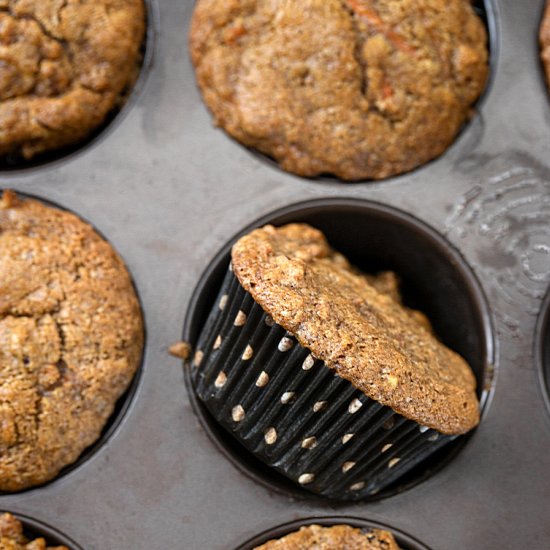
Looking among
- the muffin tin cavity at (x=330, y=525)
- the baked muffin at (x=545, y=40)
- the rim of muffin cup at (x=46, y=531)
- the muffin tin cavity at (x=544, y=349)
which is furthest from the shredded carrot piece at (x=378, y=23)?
the rim of muffin cup at (x=46, y=531)

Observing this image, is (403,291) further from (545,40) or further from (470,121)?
(545,40)

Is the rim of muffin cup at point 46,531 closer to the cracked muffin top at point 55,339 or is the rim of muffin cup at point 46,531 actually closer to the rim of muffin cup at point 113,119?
the cracked muffin top at point 55,339

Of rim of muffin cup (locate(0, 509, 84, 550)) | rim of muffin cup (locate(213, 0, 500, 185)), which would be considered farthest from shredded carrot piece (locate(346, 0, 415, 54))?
rim of muffin cup (locate(0, 509, 84, 550))

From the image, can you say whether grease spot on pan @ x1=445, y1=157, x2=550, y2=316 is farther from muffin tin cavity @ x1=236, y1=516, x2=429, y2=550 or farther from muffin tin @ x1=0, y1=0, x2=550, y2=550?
muffin tin cavity @ x1=236, y1=516, x2=429, y2=550

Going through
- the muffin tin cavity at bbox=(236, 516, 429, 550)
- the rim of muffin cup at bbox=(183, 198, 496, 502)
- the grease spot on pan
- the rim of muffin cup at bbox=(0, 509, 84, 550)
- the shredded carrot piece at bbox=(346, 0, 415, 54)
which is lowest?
the rim of muffin cup at bbox=(0, 509, 84, 550)

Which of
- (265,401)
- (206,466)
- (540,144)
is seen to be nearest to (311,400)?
(265,401)

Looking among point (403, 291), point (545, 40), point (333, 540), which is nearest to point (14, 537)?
point (333, 540)

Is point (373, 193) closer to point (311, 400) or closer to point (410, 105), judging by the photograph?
A: point (410, 105)
